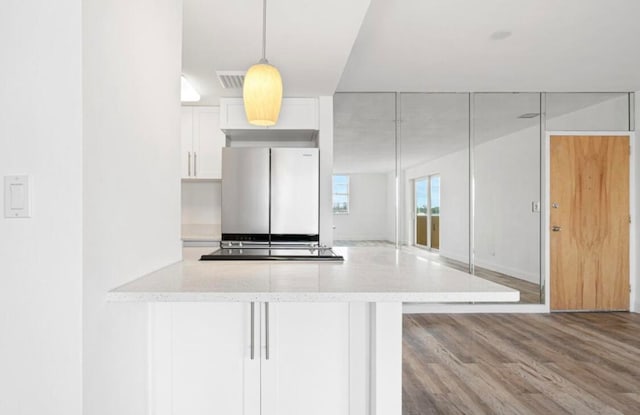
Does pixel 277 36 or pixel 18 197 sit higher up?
pixel 277 36

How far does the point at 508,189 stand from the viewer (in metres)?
4.44

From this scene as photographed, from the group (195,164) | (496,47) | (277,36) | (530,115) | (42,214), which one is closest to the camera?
(42,214)

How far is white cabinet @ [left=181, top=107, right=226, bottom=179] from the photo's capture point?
12.5ft

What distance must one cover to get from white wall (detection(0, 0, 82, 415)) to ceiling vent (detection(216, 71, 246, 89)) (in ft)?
6.31

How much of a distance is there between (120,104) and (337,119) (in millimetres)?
3292

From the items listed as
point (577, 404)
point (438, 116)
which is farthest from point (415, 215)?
point (577, 404)

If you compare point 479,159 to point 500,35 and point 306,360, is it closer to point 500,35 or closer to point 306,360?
point 500,35

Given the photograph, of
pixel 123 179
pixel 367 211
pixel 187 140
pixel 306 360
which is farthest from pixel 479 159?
pixel 123 179

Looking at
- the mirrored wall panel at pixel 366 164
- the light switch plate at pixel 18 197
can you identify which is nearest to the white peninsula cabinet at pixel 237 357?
the light switch plate at pixel 18 197

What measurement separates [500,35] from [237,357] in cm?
281

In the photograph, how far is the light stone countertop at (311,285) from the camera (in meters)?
1.13

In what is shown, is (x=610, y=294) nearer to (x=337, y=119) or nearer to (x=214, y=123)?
(x=337, y=119)

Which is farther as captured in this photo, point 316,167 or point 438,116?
point 438,116

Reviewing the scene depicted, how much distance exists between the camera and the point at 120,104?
125 centimetres
